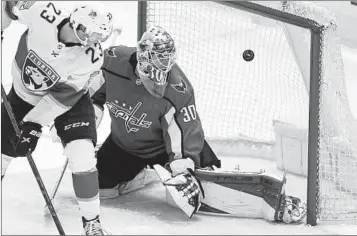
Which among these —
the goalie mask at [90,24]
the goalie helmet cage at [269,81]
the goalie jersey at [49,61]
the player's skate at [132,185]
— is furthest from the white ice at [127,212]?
the goalie mask at [90,24]

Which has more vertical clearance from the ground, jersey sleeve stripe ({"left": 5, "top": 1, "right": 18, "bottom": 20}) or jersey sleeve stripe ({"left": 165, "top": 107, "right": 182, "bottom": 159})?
jersey sleeve stripe ({"left": 5, "top": 1, "right": 18, "bottom": 20})

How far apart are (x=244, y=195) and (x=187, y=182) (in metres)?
0.22

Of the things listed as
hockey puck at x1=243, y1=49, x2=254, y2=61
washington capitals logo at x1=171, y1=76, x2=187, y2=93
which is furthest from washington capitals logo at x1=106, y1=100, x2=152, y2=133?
hockey puck at x1=243, y1=49, x2=254, y2=61

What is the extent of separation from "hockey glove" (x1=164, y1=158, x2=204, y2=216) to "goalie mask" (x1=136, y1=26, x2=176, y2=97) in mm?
277

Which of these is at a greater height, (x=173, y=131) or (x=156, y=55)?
(x=156, y=55)

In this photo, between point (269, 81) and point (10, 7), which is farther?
point (269, 81)

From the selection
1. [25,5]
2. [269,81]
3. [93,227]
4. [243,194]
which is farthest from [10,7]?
[269,81]

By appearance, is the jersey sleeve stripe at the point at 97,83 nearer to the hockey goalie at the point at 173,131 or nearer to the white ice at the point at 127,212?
the hockey goalie at the point at 173,131

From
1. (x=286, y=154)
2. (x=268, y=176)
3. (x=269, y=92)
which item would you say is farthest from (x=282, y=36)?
(x=268, y=176)

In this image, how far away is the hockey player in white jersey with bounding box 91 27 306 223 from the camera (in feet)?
9.86

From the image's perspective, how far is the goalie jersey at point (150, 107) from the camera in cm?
307

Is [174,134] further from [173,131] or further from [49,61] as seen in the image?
[49,61]

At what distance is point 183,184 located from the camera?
301 centimetres

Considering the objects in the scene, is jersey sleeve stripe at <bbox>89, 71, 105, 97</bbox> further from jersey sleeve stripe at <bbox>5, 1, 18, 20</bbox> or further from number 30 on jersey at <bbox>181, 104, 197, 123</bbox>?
jersey sleeve stripe at <bbox>5, 1, 18, 20</bbox>
